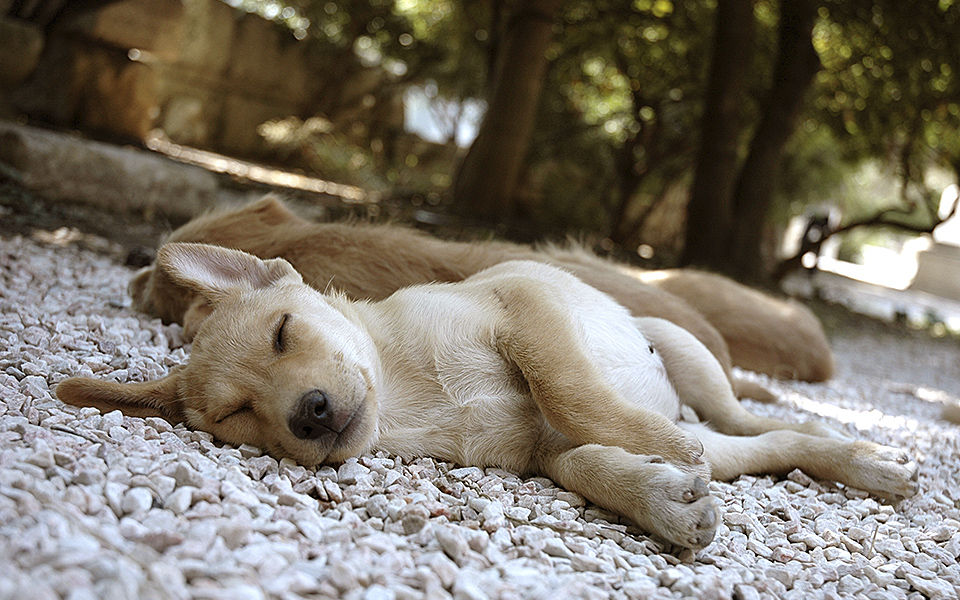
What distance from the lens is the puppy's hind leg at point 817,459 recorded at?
121 inches

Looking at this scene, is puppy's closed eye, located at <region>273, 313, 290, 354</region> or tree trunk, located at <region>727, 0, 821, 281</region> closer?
puppy's closed eye, located at <region>273, 313, 290, 354</region>

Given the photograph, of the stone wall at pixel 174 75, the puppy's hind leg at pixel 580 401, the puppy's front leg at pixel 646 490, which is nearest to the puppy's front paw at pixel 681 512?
the puppy's front leg at pixel 646 490

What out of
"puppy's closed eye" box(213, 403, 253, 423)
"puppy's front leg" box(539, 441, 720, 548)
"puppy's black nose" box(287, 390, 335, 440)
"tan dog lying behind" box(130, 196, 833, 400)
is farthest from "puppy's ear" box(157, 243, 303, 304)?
"puppy's front leg" box(539, 441, 720, 548)

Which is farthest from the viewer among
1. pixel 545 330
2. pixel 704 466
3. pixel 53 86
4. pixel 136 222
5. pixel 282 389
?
pixel 53 86

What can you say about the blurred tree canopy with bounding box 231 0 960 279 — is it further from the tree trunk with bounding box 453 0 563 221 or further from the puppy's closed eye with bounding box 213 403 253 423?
the puppy's closed eye with bounding box 213 403 253 423

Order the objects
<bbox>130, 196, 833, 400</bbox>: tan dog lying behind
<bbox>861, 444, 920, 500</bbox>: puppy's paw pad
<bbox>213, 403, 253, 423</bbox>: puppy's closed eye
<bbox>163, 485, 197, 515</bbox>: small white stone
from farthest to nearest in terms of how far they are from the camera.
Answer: <bbox>130, 196, 833, 400</bbox>: tan dog lying behind → <bbox>861, 444, 920, 500</bbox>: puppy's paw pad → <bbox>213, 403, 253, 423</bbox>: puppy's closed eye → <bbox>163, 485, 197, 515</bbox>: small white stone

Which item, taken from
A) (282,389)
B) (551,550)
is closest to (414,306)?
(282,389)

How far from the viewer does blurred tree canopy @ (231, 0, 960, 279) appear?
31.7 ft

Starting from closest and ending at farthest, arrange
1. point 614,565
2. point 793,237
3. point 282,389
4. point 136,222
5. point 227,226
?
point 614,565
point 282,389
point 227,226
point 136,222
point 793,237

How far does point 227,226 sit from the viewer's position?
3889 millimetres

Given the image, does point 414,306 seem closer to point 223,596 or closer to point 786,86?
point 223,596

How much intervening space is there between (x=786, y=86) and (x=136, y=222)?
7737 millimetres

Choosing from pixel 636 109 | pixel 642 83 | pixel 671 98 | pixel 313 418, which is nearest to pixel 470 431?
pixel 313 418

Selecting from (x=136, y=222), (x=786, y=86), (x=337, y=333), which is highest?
(x=786, y=86)
